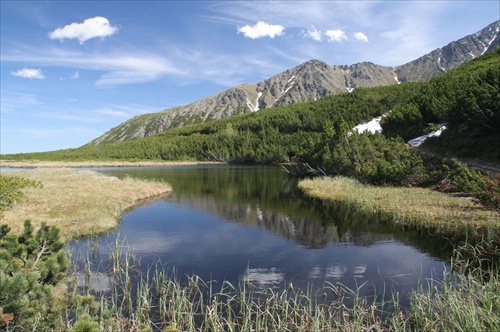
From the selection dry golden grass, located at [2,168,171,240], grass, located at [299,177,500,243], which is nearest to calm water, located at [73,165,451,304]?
dry golden grass, located at [2,168,171,240]

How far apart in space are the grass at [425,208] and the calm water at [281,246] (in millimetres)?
1907

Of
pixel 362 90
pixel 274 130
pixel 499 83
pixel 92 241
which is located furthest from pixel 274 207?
pixel 362 90

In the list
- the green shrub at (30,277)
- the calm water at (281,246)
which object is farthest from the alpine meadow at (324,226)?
the calm water at (281,246)

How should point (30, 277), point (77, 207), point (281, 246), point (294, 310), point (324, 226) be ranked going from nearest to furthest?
point (30, 277), point (294, 310), point (281, 246), point (324, 226), point (77, 207)

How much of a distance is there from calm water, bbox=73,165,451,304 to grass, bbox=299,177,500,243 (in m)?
1.91

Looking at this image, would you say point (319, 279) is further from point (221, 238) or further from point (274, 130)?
point (274, 130)

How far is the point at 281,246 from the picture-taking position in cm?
2258

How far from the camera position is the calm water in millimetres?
16766

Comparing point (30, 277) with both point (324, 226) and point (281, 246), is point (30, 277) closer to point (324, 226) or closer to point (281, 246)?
point (281, 246)

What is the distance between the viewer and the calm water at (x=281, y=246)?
660 inches

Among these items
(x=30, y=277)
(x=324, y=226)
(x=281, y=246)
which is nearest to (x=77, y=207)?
(x=281, y=246)

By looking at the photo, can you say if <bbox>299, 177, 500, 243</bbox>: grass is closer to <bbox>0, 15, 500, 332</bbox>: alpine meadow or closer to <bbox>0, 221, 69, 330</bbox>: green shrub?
<bbox>0, 15, 500, 332</bbox>: alpine meadow

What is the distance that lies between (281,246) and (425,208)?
580 inches

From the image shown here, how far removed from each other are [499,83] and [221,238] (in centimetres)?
4370
